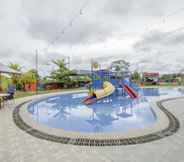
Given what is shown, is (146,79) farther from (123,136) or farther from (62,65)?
(123,136)

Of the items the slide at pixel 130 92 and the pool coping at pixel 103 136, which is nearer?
the pool coping at pixel 103 136

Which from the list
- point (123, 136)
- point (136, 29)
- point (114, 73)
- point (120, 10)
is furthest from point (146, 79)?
point (123, 136)

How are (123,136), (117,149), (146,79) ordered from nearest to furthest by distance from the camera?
1. (117,149)
2. (123,136)
3. (146,79)

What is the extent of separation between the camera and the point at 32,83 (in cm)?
1781

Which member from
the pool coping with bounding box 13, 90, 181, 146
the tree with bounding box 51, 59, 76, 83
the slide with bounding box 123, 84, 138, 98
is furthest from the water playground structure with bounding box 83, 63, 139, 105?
the tree with bounding box 51, 59, 76, 83

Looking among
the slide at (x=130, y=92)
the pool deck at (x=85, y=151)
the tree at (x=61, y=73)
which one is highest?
the tree at (x=61, y=73)

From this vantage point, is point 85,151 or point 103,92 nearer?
point 85,151

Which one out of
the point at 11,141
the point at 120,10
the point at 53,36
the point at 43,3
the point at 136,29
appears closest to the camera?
the point at 11,141

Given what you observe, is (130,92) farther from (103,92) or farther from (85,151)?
(85,151)

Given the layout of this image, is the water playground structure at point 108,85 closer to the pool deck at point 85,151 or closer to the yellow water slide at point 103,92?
the yellow water slide at point 103,92

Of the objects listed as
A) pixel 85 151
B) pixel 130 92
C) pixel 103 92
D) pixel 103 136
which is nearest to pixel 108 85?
pixel 103 92

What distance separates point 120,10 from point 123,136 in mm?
4921

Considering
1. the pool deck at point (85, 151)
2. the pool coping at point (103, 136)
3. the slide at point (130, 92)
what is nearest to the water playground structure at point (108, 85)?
the slide at point (130, 92)

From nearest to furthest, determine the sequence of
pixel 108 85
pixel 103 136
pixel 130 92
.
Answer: pixel 103 136
pixel 108 85
pixel 130 92
